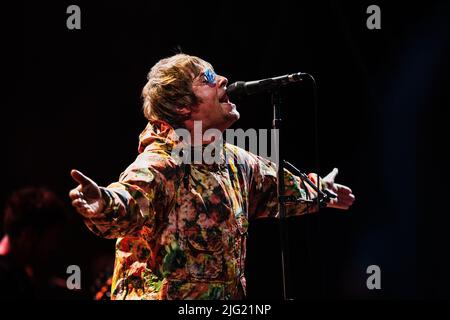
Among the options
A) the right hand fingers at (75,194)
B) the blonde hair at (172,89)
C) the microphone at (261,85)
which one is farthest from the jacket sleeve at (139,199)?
the microphone at (261,85)

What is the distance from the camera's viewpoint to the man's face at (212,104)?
2965mm

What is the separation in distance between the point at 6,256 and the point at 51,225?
1.07ft

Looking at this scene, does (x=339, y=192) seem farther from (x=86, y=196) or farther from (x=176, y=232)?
(x=86, y=196)

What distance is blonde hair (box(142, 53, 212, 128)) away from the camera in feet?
9.75

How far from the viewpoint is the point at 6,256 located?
2324 millimetres

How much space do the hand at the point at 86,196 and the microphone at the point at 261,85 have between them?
0.91 m

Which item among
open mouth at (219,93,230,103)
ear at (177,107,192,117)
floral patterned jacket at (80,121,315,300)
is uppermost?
open mouth at (219,93,230,103)

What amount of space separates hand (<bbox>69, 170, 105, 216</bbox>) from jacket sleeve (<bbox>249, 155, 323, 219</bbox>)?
103 cm

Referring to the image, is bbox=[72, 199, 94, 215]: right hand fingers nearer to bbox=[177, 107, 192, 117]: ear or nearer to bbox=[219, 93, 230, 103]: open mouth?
bbox=[177, 107, 192, 117]: ear

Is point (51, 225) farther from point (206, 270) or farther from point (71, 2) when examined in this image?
point (71, 2)

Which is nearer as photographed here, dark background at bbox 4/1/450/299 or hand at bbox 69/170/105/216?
hand at bbox 69/170/105/216

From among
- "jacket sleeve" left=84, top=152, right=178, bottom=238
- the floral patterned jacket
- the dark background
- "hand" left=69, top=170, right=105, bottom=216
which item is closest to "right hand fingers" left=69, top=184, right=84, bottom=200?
"hand" left=69, top=170, right=105, bottom=216

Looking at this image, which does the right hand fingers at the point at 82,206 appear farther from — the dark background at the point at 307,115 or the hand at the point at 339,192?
the dark background at the point at 307,115
